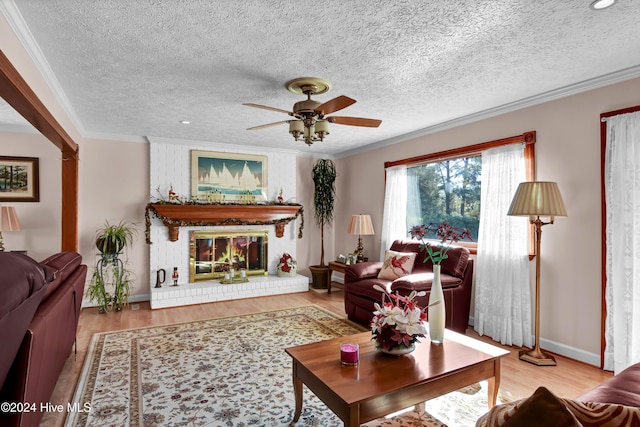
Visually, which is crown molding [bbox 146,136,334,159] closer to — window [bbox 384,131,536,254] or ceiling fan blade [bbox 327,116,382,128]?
window [bbox 384,131,536,254]

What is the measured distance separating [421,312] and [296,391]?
0.93 m

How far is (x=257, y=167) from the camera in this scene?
246 inches

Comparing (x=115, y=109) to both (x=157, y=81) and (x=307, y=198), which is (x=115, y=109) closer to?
(x=157, y=81)

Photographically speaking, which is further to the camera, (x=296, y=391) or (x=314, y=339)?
(x=314, y=339)

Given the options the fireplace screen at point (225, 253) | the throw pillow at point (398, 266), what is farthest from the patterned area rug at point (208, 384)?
the fireplace screen at point (225, 253)

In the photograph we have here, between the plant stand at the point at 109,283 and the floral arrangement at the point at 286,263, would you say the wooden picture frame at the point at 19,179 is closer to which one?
the plant stand at the point at 109,283

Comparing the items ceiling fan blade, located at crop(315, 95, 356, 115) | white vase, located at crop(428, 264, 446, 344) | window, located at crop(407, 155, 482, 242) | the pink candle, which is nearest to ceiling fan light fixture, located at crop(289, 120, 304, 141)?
ceiling fan blade, located at crop(315, 95, 356, 115)

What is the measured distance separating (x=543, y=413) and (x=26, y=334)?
1975mm

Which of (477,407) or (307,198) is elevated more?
(307,198)

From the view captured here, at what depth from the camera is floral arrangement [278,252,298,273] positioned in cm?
623

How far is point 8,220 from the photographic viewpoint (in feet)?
14.5

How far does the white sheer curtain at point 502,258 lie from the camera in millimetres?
3645

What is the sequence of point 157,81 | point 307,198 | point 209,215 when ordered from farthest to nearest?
1. point 307,198
2. point 209,215
3. point 157,81

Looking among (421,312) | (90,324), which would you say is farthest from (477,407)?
(90,324)
